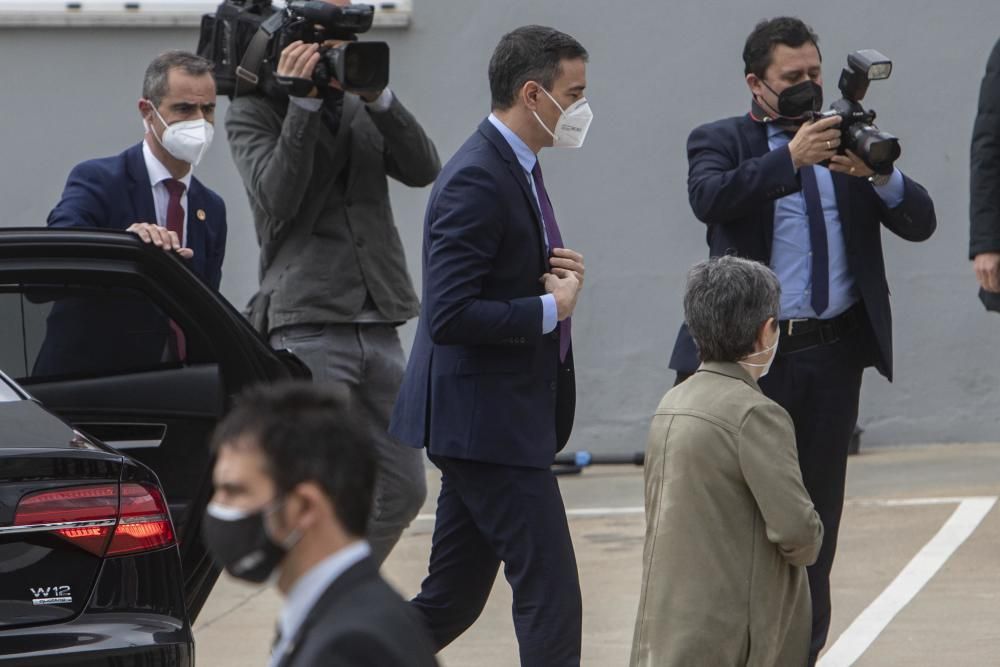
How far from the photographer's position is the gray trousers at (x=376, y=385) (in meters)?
5.41

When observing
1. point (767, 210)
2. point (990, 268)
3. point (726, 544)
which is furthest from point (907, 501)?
point (726, 544)

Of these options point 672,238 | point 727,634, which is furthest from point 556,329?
point 672,238

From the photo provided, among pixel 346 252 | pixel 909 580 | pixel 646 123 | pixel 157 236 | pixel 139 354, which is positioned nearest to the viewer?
pixel 157 236

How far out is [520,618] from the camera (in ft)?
13.7

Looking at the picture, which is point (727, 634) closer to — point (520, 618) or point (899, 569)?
point (520, 618)

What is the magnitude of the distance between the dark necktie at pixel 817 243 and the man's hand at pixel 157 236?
6.21 ft

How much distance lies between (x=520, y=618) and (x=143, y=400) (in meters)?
1.53

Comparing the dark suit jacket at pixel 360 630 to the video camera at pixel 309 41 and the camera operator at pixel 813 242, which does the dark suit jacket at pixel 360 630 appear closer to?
the camera operator at pixel 813 242

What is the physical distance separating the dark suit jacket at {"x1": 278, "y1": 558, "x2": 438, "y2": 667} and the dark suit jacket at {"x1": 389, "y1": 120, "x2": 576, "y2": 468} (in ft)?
6.85

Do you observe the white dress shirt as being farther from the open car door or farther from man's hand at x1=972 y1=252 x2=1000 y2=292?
man's hand at x1=972 y1=252 x2=1000 y2=292

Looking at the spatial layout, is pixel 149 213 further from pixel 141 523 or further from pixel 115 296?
pixel 141 523

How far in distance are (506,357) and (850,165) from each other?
4.38ft

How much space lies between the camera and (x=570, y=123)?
439 cm

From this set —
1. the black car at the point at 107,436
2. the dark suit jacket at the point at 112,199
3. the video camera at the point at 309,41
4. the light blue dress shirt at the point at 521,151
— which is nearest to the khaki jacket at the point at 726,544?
the light blue dress shirt at the point at 521,151
